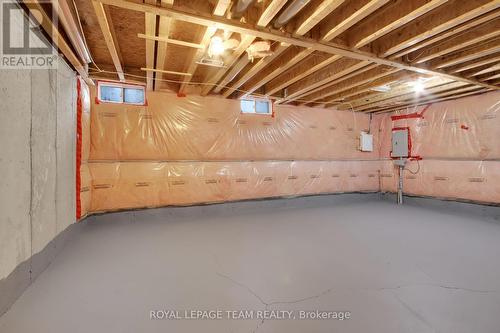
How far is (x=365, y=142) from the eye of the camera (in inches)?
229

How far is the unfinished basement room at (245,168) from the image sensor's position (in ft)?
5.30

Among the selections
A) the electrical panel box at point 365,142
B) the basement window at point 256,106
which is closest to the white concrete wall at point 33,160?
the basement window at point 256,106

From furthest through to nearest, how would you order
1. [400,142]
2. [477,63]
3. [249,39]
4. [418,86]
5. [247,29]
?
[400,142] < [418,86] < [477,63] < [249,39] < [247,29]

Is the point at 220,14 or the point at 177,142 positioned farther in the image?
the point at 177,142

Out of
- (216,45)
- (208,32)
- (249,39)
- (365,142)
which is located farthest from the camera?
(365,142)

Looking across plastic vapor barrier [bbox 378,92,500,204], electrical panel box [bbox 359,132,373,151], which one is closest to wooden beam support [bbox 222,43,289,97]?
electrical panel box [bbox 359,132,373,151]

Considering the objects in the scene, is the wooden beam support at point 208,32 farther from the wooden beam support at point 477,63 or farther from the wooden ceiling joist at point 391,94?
the wooden ceiling joist at point 391,94

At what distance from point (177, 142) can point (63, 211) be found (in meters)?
1.97

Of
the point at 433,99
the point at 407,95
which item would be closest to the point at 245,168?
the point at 407,95

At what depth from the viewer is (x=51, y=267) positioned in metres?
2.19

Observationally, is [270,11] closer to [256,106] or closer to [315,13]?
[315,13]

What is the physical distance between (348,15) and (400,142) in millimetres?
4482

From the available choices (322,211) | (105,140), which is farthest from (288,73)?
(105,140)

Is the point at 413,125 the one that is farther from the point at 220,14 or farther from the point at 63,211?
the point at 63,211
